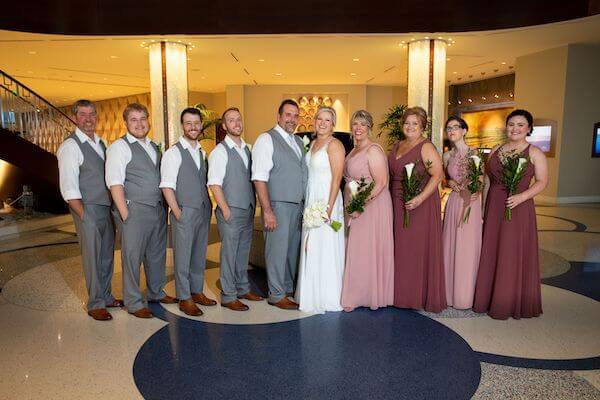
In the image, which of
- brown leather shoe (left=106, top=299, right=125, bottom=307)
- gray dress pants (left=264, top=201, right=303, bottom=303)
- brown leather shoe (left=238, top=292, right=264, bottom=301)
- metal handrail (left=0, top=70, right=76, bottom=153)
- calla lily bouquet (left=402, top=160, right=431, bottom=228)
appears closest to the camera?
calla lily bouquet (left=402, top=160, right=431, bottom=228)

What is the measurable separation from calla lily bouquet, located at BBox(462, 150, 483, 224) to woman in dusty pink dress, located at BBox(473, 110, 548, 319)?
0.40 feet

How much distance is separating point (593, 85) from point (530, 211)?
10444mm

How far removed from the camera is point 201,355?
10.3 feet

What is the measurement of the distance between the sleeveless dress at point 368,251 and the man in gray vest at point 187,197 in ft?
4.33

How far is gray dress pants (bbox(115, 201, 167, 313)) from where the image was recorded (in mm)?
3760

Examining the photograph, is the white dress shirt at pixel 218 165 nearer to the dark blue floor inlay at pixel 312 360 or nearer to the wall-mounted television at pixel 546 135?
the dark blue floor inlay at pixel 312 360

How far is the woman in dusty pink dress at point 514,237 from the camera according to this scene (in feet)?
12.0

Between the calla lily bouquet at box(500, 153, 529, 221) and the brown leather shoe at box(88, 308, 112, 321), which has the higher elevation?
the calla lily bouquet at box(500, 153, 529, 221)

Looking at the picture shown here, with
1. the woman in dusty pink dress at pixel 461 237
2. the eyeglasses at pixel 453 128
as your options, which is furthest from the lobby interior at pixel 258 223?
the eyeglasses at pixel 453 128

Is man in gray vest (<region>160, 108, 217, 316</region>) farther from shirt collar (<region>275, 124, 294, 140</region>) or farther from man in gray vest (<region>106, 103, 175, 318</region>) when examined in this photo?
shirt collar (<region>275, 124, 294, 140</region>)

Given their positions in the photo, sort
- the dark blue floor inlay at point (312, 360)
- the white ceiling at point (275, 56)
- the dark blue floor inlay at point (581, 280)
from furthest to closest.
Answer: the white ceiling at point (275, 56) < the dark blue floor inlay at point (581, 280) < the dark blue floor inlay at point (312, 360)

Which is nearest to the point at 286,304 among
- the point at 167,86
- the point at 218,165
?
the point at 218,165

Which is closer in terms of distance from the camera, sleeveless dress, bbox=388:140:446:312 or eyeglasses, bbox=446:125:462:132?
sleeveless dress, bbox=388:140:446:312

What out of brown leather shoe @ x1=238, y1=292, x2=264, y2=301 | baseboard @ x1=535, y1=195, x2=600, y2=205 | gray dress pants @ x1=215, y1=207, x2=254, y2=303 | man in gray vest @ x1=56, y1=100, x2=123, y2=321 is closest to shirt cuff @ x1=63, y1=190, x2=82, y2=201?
man in gray vest @ x1=56, y1=100, x2=123, y2=321
